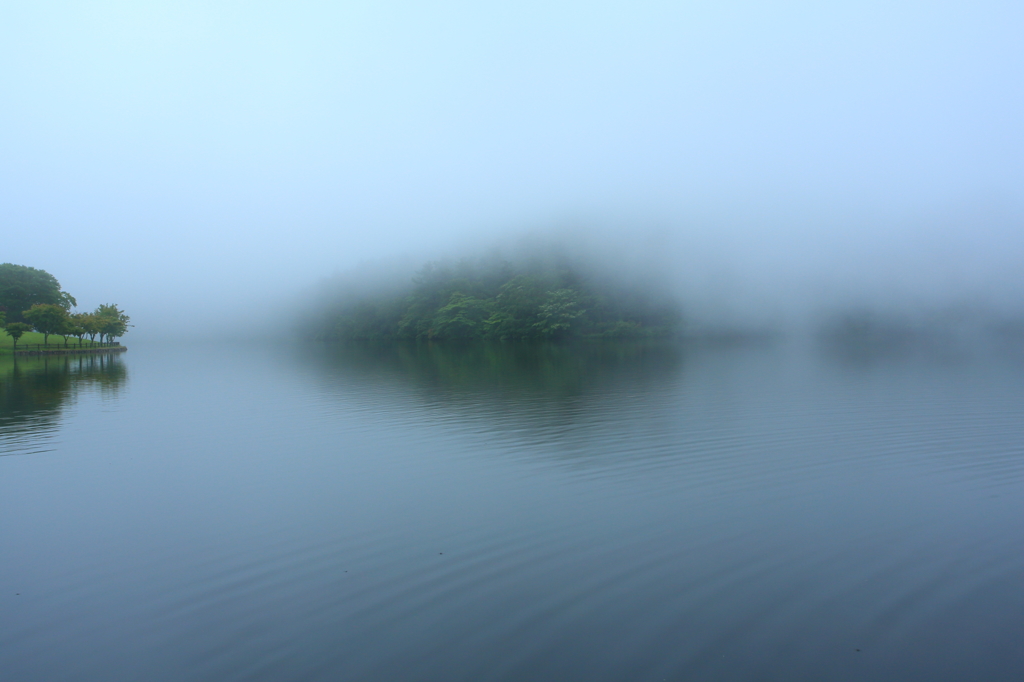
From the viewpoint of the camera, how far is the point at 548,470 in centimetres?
920

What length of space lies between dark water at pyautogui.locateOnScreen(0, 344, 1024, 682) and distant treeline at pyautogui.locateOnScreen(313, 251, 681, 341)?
54.6 m

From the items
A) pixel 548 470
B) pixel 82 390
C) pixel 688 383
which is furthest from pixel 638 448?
pixel 82 390

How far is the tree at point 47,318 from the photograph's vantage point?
168ft

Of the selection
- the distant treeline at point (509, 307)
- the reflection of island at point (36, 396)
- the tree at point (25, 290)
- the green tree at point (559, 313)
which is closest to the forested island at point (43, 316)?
the tree at point (25, 290)

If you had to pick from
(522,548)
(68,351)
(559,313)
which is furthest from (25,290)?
(522,548)

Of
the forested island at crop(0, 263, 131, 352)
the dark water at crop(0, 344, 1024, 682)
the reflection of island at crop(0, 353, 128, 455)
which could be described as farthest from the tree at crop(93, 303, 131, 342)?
the dark water at crop(0, 344, 1024, 682)

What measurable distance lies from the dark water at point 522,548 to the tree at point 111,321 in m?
51.1

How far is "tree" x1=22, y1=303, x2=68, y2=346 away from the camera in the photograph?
168ft

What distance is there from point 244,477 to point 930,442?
11.2 meters

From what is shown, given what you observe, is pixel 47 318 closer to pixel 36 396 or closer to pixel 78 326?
pixel 78 326

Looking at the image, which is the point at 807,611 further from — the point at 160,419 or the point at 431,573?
the point at 160,419

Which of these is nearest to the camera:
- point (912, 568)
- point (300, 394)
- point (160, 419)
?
point (912, 568)

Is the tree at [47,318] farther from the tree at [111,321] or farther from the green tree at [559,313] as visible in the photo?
the green tree at [559,313]

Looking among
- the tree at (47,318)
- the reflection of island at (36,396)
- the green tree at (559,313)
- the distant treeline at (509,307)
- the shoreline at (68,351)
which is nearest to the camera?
the reflection of island at (36,396)
